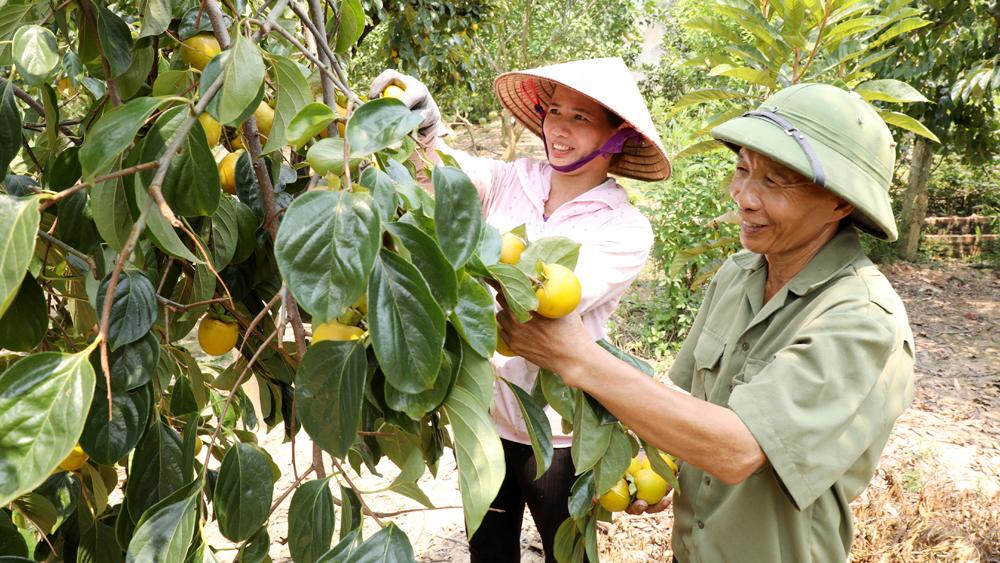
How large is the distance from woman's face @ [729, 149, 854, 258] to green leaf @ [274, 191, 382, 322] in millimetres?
801

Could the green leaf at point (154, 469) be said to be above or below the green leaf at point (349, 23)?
below

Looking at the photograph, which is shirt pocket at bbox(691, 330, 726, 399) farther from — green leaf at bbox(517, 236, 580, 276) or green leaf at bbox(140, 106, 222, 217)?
green leaf at bbox(140, 106, 222, 217)

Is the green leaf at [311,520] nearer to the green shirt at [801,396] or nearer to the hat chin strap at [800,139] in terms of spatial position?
the green shirt at [801,396]

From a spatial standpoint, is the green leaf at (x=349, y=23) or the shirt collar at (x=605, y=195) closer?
the green leaf at (x=349, y=23)

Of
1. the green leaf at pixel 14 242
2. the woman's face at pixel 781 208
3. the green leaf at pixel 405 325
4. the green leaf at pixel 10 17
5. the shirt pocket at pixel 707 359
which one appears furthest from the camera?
the shirt pocket at pixel 707 359

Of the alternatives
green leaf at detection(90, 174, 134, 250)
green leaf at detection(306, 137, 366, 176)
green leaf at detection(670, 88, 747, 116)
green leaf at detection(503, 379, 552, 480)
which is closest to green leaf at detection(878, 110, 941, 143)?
green leaf at detection(670, 88, 747, 116)

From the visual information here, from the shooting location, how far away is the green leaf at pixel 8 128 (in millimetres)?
778

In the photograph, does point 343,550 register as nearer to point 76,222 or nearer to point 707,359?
point 76,222

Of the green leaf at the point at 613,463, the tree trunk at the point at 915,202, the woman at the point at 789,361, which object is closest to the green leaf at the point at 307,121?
the woman at the point at 789,361

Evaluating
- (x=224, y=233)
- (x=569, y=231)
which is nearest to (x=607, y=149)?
(x=569, y=231)

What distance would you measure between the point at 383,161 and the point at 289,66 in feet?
0.53

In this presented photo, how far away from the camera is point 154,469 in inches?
32.3

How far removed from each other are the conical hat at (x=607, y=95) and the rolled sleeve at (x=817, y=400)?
676 millimetres

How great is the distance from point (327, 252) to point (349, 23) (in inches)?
20.3
